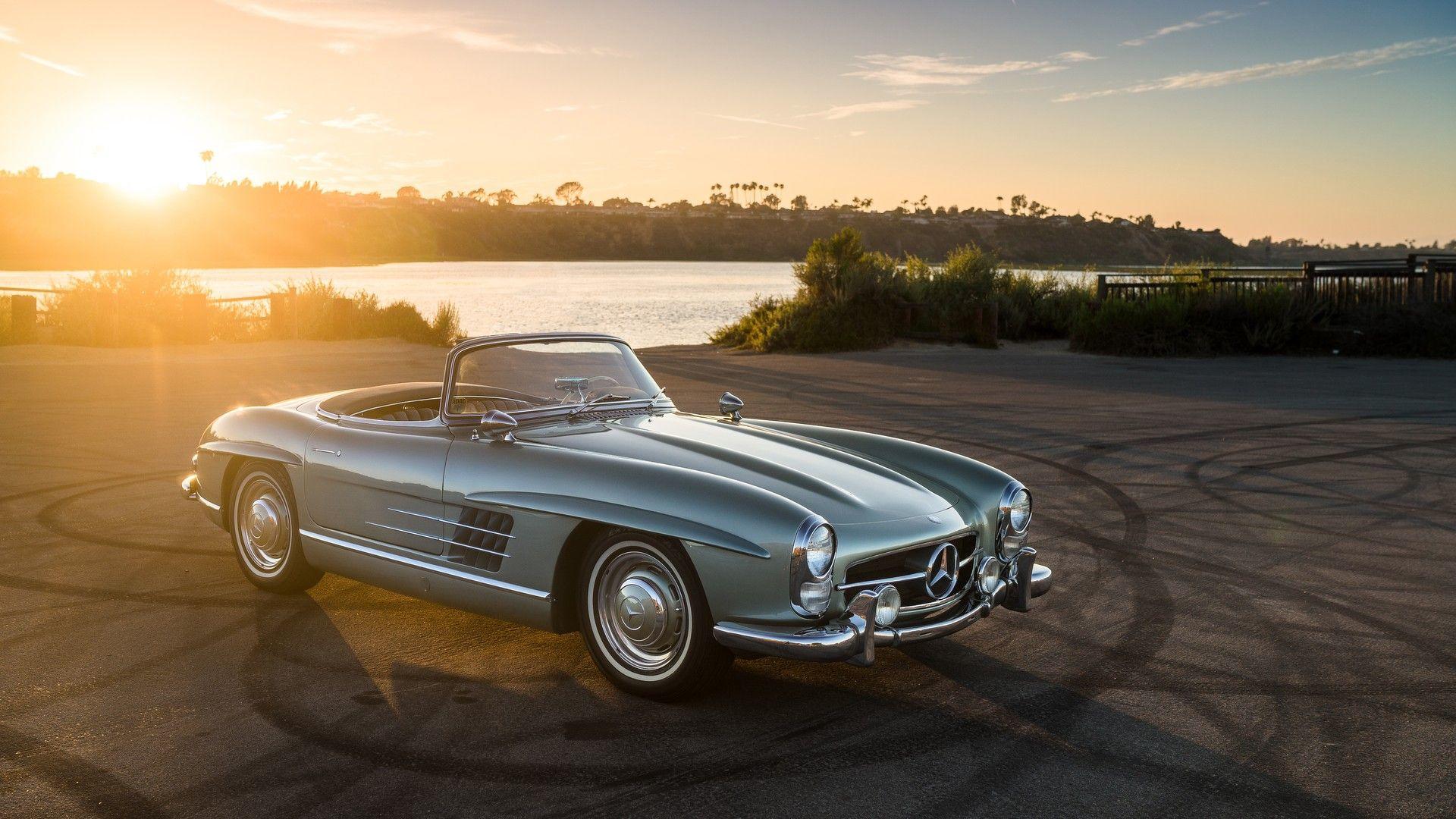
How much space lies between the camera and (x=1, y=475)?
892cm

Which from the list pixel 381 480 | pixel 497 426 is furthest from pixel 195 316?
pixel 497 426

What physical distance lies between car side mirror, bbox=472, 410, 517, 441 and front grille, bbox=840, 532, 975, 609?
1.70 m

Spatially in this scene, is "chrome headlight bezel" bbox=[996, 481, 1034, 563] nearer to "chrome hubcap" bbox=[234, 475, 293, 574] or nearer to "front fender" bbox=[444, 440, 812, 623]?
"front fender" bbox=[444, 440, 812, 623]

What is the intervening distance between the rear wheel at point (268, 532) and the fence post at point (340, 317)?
809 inches

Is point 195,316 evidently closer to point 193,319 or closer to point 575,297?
point 193,319

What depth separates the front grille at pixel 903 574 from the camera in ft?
13.6

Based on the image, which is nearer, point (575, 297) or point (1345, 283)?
point (1345, 283)

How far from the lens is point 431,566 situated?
4930 mm

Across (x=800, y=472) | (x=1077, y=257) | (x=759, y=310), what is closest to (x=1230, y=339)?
(x=759, y=310)

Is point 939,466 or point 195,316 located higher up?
point 195,316

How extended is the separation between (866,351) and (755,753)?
822 inches

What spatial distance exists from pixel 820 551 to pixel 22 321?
930 inches

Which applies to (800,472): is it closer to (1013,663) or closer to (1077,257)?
(1013,663)

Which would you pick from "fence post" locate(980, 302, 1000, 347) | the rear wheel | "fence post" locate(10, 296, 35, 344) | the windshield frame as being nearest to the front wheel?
the windshield frame
